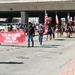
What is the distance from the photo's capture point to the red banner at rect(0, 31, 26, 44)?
27.1 m

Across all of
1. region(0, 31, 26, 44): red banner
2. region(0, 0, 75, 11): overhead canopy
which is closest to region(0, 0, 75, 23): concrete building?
region(0, 0, 75, 11): overhead canopy

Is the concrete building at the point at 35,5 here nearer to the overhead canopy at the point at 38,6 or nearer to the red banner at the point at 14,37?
the overhead canopy at the point at 38,6

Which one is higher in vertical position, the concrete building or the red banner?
A: the concrete building

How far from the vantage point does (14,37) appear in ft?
89.3

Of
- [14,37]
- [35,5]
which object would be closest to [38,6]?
[35,5]

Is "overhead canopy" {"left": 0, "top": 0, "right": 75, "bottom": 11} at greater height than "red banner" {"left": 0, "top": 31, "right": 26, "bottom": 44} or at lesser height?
greater

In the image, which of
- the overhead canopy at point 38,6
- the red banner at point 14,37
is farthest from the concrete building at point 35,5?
the red banner at point 14,37

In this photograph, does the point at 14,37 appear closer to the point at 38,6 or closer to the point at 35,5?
the point at 38,6

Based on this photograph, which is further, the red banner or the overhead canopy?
the overhead canopy

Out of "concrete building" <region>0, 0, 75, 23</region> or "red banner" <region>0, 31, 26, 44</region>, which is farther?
"concrete building" <region>0, 0, 75, 23</region>

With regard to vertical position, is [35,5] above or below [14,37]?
above

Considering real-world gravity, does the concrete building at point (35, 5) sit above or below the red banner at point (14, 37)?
above

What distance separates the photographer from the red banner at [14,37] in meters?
27.1

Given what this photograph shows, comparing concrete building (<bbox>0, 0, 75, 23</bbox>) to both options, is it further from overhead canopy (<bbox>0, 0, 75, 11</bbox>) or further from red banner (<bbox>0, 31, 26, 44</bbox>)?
red banner (<bbox>0, 31, 26, 44</bbox>)
